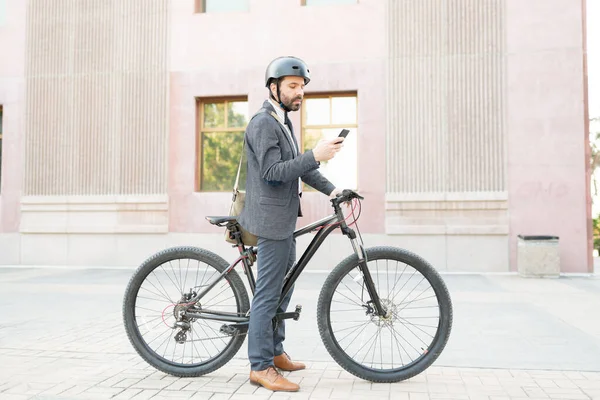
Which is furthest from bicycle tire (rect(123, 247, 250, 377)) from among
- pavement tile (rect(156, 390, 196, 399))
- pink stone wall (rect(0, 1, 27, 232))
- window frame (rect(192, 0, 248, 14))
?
pink stone wall (rect(0, 1, 27, 232))

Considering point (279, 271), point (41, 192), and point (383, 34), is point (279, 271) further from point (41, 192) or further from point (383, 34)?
point (41, 192)

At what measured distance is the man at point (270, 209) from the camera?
3.49 metres

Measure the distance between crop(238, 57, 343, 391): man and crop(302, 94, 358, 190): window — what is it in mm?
8370

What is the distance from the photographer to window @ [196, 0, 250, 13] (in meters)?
12.5

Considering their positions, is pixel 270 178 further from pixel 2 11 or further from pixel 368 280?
pixel 2 11

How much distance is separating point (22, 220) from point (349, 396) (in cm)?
1143

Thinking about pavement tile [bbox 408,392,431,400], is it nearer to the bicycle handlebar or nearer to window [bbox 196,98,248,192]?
the bicycle handlebar

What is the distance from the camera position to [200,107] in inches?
496

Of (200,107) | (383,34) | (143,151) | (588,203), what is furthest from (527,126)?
(143,151)

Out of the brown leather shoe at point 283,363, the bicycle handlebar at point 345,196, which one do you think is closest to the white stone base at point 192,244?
the brown leather shoe at point 283,363

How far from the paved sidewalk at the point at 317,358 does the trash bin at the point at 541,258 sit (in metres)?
2.39

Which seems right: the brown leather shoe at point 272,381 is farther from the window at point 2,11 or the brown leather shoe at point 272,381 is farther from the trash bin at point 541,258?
the window at point 2,11

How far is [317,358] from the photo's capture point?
4.34 metres

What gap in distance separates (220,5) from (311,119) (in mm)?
3287
